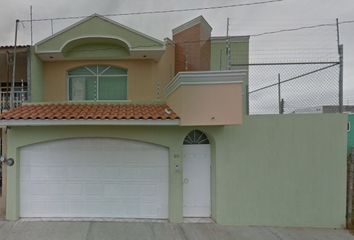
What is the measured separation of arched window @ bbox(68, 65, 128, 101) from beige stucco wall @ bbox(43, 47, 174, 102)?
0.21 meters

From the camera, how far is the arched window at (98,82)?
11.8 metres

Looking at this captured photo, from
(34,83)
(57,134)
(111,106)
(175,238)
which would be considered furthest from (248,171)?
(34,83)

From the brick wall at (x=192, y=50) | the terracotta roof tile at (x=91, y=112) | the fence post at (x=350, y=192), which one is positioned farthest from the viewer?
the brick wall at (x=192, y=50)

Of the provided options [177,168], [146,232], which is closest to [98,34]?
[177,168]

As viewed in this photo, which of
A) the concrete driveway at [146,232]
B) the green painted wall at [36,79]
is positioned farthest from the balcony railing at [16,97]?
the concrete driveway at [146,232]

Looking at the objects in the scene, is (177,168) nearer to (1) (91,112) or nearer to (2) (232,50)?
(1) (91,112)

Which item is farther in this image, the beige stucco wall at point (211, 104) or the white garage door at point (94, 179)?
the white garage door at point (94, 179)

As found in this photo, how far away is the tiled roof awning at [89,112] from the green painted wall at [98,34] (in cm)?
261

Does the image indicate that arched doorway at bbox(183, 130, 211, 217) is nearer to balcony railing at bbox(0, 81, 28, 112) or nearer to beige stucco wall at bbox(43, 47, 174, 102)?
beige stucco wall at bbox(43, 47, 174, 102)

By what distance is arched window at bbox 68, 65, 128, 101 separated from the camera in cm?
1184

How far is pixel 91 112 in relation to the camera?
8.66m

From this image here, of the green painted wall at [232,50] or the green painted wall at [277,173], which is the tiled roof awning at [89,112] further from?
the green painted wall at [232,50]

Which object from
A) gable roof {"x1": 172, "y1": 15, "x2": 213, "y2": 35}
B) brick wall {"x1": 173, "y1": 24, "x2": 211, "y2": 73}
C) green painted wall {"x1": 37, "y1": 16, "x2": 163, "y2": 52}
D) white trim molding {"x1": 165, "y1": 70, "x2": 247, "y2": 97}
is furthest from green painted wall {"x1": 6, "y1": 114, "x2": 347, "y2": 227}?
gable roof {"x1": 172, "y1": 15, "x2": 213, "y2": 35}

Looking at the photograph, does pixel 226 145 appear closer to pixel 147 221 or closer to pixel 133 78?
pixel 147 221
